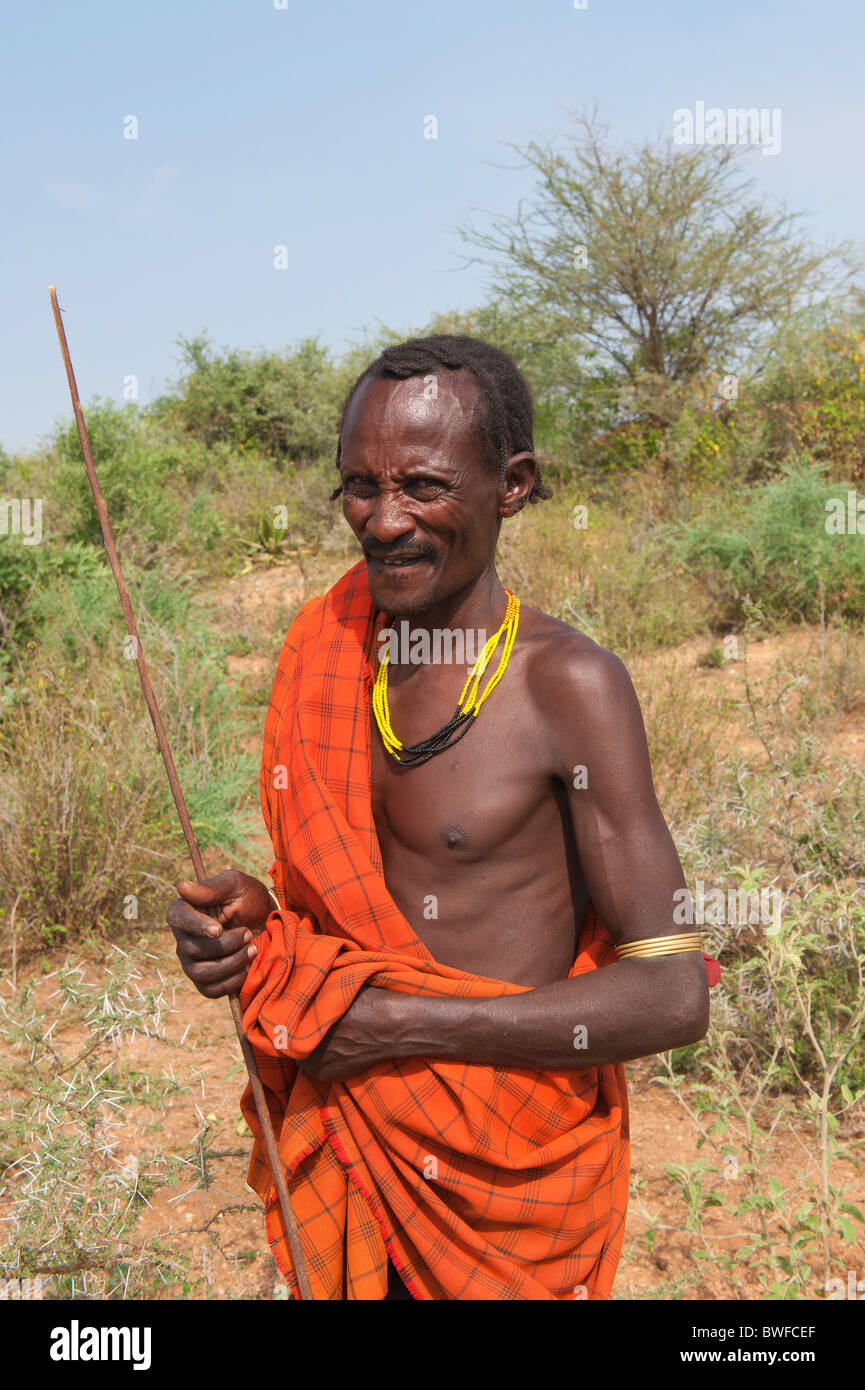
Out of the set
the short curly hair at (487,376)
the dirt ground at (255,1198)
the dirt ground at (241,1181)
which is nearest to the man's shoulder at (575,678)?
the short curly hair at (487,376)

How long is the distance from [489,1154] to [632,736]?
595 millimetres

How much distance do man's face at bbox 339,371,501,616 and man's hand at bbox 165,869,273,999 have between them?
0.49 metres

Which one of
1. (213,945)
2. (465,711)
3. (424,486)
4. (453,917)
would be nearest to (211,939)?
(213,945)

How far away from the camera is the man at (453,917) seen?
4.71 feet

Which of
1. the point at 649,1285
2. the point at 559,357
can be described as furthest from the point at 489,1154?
the point at 559,357

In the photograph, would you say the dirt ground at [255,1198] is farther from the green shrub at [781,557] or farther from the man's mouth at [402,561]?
the green shrub at [781,557]

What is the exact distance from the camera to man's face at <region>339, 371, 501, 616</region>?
1.55m

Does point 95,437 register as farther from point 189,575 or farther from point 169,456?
point 169,456

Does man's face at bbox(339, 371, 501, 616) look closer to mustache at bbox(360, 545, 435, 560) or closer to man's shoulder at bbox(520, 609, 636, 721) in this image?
mustache at bbox(360, 545, 435, 560)

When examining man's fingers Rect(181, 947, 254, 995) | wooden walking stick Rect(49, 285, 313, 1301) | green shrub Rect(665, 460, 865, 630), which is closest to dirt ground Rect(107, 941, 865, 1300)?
man's fingers Rect(181, 947, 254, 995)

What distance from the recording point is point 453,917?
5.24 feet

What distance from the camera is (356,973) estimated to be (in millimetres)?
1457

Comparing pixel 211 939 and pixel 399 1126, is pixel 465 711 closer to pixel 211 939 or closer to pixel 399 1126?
pixel 211 939

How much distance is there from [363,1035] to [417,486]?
774 millimetres
